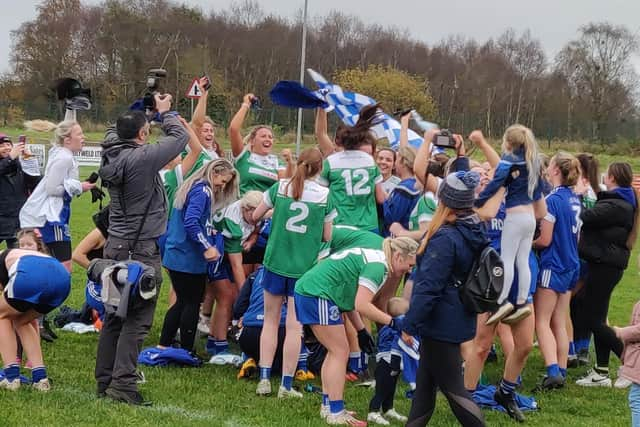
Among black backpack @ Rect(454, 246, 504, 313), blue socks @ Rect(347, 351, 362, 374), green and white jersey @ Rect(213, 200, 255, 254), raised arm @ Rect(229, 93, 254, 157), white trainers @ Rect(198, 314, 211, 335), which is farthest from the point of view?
white trainers @ Rect(198, 314, 211, 335)

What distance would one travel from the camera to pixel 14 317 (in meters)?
5.50

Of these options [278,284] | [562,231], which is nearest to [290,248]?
[278,284]

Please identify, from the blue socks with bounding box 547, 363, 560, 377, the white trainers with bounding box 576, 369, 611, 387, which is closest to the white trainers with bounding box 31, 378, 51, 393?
the blue socks with bounding box 547, 363, 560, 377

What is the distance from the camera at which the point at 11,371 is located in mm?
5527

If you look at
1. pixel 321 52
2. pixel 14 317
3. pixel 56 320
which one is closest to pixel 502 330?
pixel 14 317

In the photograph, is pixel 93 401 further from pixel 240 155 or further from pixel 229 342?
pixel 240 155

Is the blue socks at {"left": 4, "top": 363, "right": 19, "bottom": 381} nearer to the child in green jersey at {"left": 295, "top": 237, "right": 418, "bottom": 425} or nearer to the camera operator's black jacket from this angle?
the camera operator's black jacket

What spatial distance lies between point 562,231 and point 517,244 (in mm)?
1131

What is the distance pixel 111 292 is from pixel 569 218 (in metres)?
3.81

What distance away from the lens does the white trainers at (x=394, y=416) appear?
5504 mm

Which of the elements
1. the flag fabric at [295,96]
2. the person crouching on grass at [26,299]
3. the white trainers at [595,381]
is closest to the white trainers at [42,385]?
the person crouching on grass at [26,299]

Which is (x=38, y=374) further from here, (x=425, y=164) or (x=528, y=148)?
(x=528, y=148)

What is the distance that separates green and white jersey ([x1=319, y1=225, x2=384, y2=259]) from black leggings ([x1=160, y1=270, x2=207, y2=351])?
1.19 m

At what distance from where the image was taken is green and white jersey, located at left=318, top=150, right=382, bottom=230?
22.8 ft
